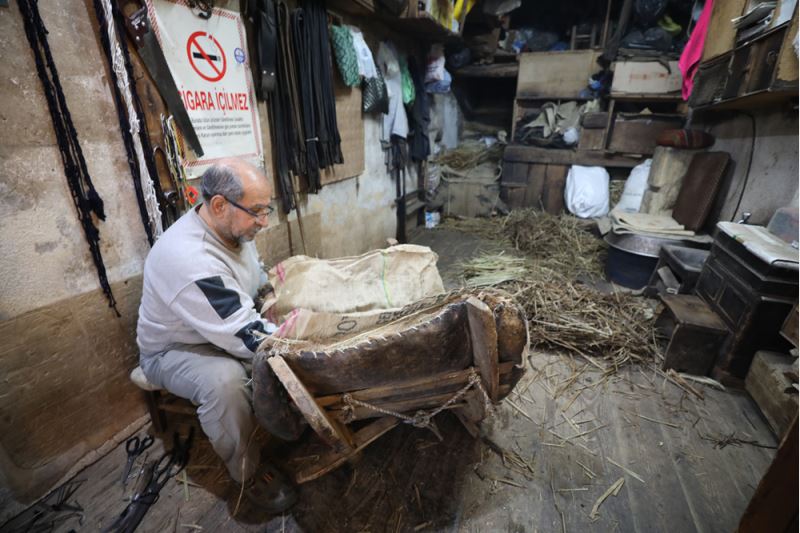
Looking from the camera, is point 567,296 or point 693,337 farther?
point 567,296

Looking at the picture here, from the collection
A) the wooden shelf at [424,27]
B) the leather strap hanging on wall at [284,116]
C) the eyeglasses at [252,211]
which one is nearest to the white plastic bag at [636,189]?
the wooden shelf at [424,27]

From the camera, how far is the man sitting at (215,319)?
1.50 meters

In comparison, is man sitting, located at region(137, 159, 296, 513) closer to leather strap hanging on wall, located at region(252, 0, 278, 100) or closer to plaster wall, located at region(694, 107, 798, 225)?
leather strap hanging on wall, located at region(252, 0, 278, 100)

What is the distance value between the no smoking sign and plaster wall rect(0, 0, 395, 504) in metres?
0.48

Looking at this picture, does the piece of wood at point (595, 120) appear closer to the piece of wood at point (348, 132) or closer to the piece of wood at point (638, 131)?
the piece of wood at point (638, 131)

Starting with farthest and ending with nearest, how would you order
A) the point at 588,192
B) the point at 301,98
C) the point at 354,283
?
the point at 588,192 → the point at 301,98 → the point at 354,283

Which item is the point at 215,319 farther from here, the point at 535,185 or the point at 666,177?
the point at 535,185

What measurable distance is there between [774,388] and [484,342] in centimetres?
225

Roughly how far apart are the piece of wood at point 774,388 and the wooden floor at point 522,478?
0.32 feet

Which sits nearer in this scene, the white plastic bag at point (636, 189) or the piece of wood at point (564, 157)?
the white plastic bag at point (636, 189)

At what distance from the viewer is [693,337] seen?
8.15 ft

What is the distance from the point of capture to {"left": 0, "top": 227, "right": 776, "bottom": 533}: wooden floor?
1.64 meters

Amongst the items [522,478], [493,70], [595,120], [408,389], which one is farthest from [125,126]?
[493,70]

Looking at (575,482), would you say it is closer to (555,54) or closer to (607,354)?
(607,354)
